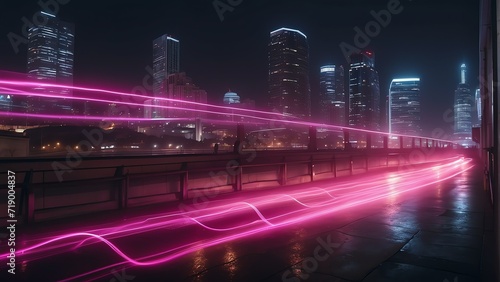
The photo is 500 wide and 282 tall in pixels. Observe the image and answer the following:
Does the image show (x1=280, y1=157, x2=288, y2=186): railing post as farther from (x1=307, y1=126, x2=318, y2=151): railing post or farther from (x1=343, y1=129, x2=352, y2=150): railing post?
(x1=343, y1=129, x2=352, y2=150): railing post

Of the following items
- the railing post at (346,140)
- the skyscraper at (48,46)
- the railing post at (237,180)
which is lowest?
the railing post at (237,180)

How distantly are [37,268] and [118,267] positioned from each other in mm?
1339

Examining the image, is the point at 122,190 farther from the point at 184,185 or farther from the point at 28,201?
the point at 28,201

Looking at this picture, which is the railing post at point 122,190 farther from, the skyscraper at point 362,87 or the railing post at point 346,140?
the skyscraper at point 362,87

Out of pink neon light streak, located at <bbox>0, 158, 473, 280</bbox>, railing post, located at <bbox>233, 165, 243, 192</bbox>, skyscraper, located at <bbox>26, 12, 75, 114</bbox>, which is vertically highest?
skyscraper, located at <bbox>26, 12, 75, 114</bbox>

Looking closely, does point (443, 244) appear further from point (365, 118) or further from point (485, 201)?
point (365, 118)

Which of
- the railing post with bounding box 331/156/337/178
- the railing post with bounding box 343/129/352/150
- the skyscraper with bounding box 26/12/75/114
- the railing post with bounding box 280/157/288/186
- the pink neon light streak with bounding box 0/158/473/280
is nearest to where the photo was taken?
the pink neon light streak with bounding box 0/158/473/280

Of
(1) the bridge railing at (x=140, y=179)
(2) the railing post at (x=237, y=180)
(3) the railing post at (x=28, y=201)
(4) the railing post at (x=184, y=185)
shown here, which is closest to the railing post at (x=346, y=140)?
(1) the bridge railing at (x=140, y=179)

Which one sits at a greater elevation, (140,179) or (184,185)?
(140,179)

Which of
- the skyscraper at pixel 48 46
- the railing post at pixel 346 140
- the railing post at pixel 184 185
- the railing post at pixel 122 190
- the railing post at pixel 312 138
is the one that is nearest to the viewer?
the railing post at pixel 122 190

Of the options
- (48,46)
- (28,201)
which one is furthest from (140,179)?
(48,46)

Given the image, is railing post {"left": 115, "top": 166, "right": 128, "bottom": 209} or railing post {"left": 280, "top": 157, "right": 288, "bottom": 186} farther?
railing post {"left": 280, "top": 157, "right": 288, "bottom": 186}

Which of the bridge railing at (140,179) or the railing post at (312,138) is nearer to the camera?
the bridge railing at (140,179)

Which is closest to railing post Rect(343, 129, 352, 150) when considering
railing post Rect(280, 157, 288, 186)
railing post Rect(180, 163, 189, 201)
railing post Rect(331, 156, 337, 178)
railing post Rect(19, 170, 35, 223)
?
railing post Rect(331, 156, 337, 178)
